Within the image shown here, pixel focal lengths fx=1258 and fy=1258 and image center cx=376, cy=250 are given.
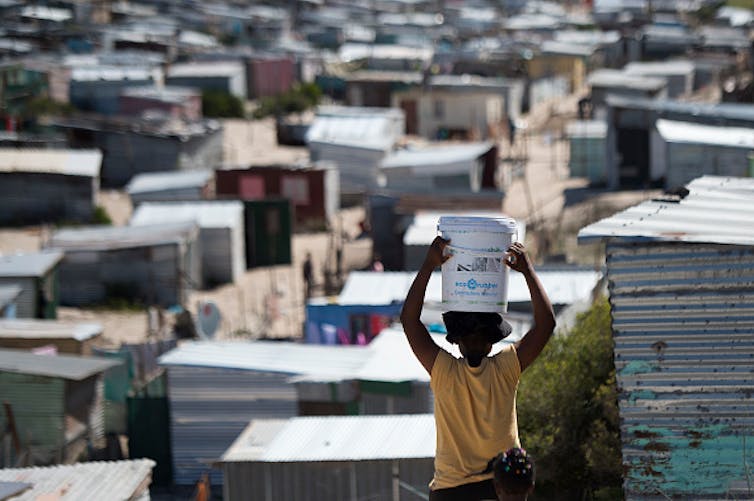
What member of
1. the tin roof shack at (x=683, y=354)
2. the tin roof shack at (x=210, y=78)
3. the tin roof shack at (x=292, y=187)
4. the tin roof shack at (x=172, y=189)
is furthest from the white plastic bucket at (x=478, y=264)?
the tin roof shack at (x=210, y=78)

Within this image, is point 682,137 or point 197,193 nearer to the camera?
point 682,137

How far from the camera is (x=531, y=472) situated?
12.3 feet

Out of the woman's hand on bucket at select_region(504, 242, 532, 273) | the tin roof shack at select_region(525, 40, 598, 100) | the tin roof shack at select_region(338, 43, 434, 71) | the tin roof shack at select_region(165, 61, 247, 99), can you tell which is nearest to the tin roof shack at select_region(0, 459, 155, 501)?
the woman's hand on bucket at select_region(504, 242, 532, 273)

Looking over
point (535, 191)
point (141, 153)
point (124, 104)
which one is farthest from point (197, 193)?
point (124, 104)

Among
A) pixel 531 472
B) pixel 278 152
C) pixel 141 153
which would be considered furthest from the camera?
pixel 278 152

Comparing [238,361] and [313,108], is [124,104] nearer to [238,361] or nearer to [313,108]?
[313,108]

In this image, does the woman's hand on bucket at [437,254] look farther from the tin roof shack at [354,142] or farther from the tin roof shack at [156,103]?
the tin roof shack at [156,103]

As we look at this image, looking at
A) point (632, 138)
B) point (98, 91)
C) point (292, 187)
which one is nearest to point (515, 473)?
point (632, 138)

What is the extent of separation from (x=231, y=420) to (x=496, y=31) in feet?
204

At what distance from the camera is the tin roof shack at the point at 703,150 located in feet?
57.4

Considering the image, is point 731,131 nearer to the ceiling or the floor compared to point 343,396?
nearer to the ceiling

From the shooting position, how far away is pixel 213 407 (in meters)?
12.2

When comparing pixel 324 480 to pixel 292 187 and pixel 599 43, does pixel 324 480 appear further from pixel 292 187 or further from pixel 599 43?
pixel 599 43

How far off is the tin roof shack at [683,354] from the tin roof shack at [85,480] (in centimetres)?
357
